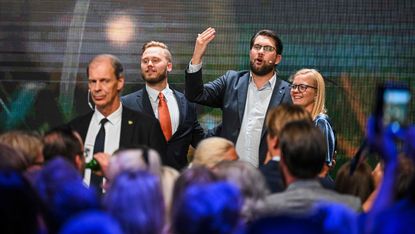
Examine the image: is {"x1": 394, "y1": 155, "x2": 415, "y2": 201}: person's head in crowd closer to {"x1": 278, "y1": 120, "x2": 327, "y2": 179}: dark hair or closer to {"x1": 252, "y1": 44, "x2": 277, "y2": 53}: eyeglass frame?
{"x1": 278, "y1": 120, "x2": 327, "y2": 179}: dark hair

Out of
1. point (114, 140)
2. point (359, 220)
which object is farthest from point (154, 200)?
point (114, 140)

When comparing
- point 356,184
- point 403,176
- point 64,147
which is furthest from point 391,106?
point 64,147

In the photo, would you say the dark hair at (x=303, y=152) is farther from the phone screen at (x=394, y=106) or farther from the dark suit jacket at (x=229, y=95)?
the dark suit jacket at (x=229, y=95)

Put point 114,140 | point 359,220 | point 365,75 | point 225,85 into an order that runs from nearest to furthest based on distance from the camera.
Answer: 1. point 359,220
2. point 114,140
3. point 225,85
4. point 365,75

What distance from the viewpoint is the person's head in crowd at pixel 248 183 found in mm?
3850

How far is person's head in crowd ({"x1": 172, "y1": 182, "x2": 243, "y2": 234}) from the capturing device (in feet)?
10.9

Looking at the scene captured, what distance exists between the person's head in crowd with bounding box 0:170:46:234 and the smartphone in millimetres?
1178

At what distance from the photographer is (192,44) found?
727cm

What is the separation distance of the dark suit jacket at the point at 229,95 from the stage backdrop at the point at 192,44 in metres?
0.81

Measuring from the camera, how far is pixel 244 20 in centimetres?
726

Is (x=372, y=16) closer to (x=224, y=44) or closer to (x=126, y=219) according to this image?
(x=224, y=44)

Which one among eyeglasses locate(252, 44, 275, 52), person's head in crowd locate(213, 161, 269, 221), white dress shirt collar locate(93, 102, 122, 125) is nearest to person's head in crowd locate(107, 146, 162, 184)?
person's head in crowd locate(213, 161, 269, 221)

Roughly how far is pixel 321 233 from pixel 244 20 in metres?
4.05

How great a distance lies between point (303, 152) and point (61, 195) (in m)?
1.00
